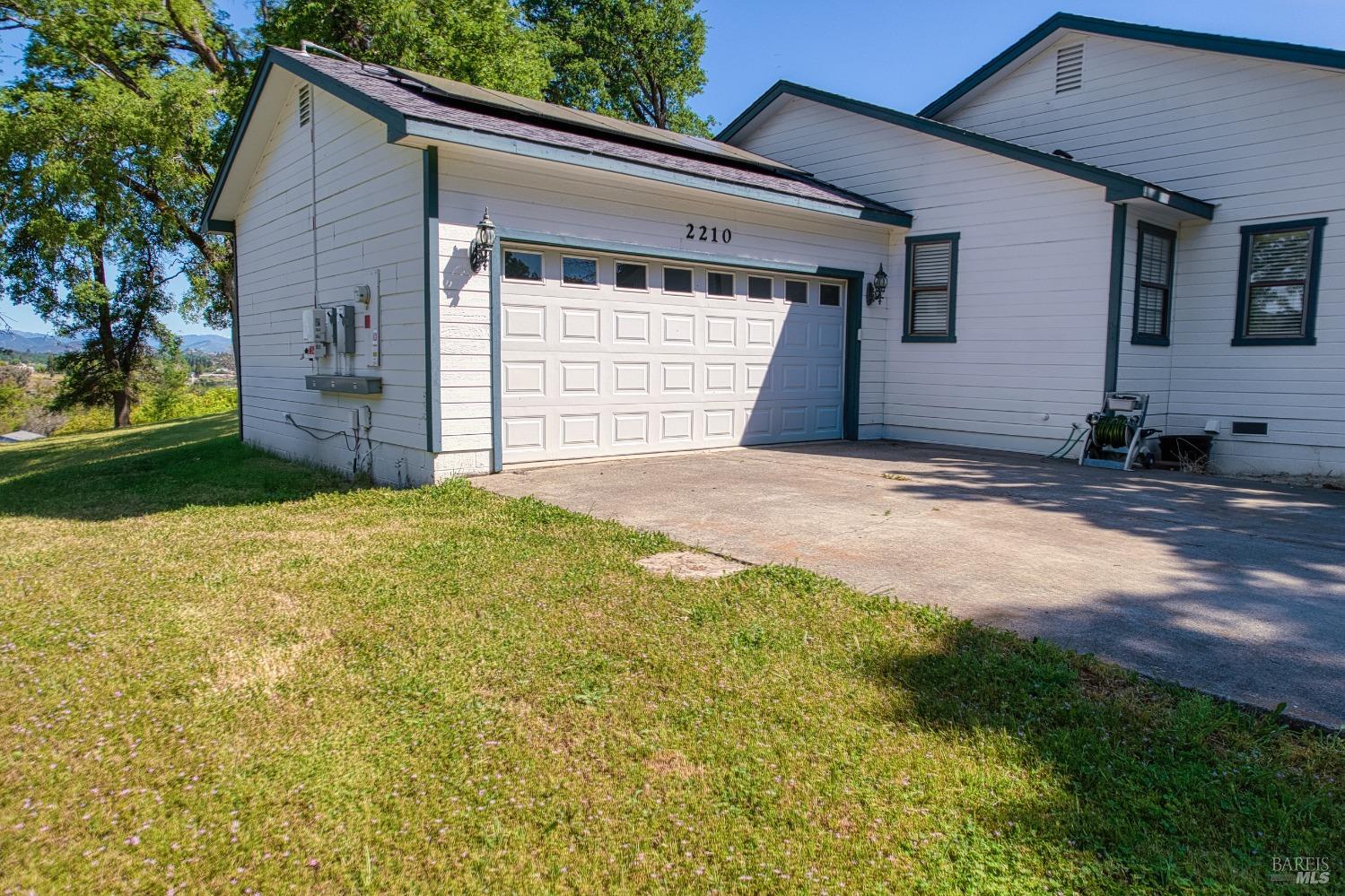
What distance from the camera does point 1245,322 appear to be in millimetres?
9305

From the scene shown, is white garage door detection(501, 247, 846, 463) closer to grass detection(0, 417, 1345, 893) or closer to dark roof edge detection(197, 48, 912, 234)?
dark roof edge detection(197, 48, 912, 234)

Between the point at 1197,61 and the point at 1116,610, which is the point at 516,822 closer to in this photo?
the point at 1116,610

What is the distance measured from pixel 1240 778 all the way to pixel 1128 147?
1013 centimetres

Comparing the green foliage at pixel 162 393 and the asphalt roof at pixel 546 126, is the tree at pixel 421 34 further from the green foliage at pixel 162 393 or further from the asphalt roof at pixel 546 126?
the green foliage at pixel 162 393

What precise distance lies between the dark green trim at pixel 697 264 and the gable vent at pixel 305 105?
365 centimetres

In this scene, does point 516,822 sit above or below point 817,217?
below

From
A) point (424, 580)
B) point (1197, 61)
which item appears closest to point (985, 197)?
point (1197, 61)

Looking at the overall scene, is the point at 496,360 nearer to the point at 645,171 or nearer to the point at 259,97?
the point at 645,171

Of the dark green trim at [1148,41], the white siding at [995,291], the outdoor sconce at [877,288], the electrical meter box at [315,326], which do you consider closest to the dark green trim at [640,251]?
the outdoor sconce at [877,288]

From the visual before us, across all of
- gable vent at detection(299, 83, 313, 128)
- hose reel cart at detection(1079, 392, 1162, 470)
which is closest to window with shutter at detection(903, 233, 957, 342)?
hose reel cart at detection(1079, 392, 1162, 470)

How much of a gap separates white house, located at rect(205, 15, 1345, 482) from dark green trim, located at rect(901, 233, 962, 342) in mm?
34

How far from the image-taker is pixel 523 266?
789 centimetres

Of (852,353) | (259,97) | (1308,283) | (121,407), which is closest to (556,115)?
A: (259,97)

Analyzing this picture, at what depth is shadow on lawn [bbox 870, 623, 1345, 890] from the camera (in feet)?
6.95
